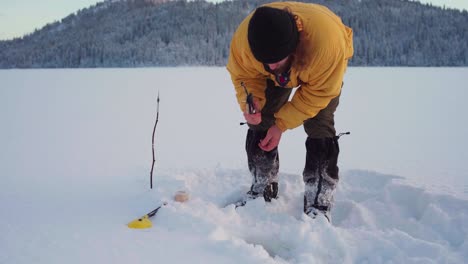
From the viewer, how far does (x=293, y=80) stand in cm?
189

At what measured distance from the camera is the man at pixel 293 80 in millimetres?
1571

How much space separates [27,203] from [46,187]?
0.32 metres

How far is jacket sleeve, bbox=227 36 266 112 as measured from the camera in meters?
1.99

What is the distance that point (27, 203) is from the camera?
2.11 m

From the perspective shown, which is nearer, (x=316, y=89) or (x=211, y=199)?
(x=316, y=89)

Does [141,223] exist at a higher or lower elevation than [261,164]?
lower

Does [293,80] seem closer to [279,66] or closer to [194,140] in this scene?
[279,66]

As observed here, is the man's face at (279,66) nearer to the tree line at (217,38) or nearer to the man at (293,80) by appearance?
the man at (293,80)

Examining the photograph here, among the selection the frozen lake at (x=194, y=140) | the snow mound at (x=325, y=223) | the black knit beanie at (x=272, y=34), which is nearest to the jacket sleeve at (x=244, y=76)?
the black knit beanie at (x=272, y=34)

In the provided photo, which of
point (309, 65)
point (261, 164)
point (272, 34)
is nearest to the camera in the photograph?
point (272, 34)

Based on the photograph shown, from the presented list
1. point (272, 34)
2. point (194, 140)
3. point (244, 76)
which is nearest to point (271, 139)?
point (244, 76)

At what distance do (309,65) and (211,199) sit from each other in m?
1.09

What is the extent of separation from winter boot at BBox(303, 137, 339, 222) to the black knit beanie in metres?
0.73

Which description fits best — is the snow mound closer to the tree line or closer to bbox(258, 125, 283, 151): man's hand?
bbox(258, 125, 283, 151): man's hand
